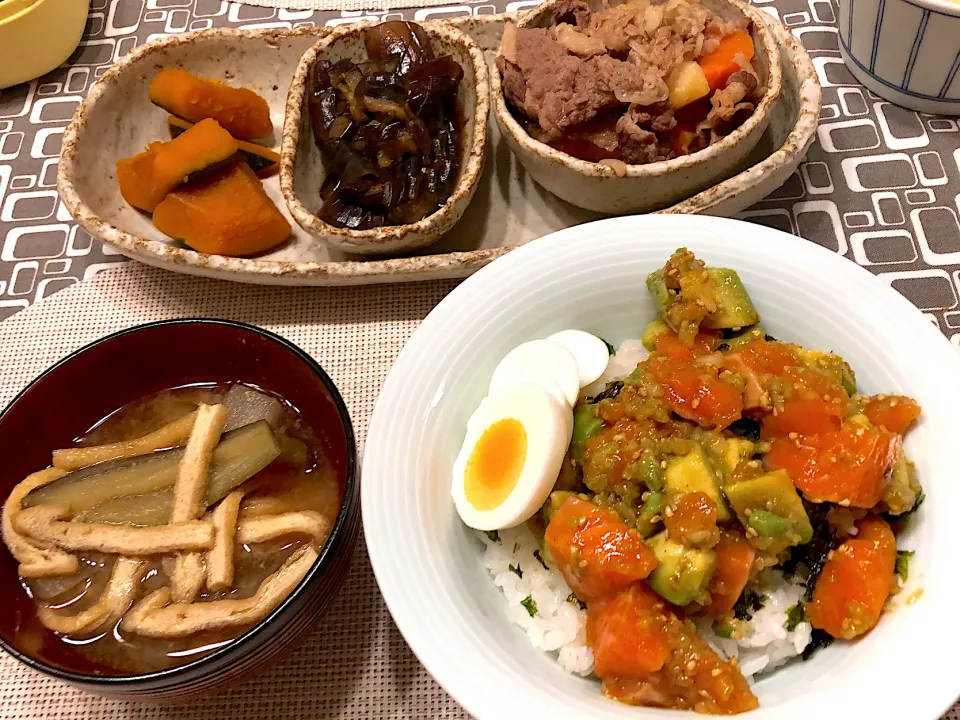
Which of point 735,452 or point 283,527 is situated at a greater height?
point 735,452

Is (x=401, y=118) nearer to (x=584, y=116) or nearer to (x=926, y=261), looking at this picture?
(x=584, y=116)

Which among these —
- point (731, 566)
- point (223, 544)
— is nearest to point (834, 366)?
point (731, 566)

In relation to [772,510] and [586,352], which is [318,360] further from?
[772,510]

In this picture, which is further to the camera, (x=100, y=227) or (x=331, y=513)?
(x=100, y=227)

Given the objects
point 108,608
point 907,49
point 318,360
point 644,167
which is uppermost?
point 907,49

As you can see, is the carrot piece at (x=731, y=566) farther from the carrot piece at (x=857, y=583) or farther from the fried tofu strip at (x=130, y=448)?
the fried tofu strip at (x=130, y=448)

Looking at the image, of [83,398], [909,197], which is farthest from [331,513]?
[909,197]
